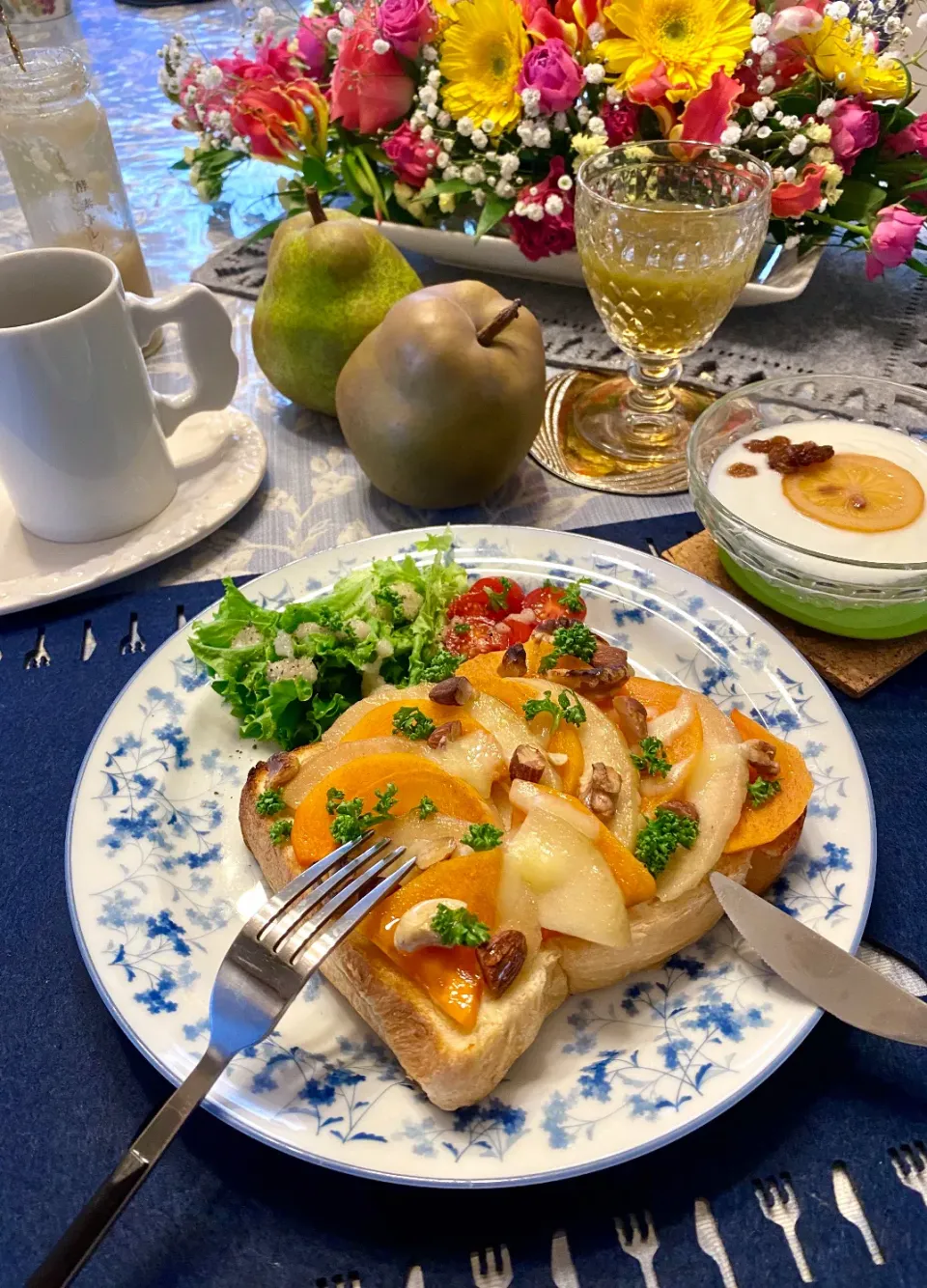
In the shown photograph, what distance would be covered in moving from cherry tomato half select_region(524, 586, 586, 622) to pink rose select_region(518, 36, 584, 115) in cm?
149

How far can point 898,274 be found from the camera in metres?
2.94

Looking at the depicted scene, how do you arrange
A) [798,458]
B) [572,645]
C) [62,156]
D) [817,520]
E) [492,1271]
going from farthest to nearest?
[62,156]
[798,458]
[817,520]
[572,645]
[492,1271]

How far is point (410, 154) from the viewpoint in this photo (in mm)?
2672

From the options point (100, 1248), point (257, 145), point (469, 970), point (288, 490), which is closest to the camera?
point (100, 1248)

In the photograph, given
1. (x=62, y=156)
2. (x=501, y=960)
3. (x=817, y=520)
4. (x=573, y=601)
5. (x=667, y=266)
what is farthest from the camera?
(x=62, y=156)

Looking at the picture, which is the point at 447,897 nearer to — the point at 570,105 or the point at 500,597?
the point at 500,597

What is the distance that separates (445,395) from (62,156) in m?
1.32

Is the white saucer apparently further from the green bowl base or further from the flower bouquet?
the green bowl base

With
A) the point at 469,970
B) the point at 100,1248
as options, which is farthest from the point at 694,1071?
the point at 100,1248

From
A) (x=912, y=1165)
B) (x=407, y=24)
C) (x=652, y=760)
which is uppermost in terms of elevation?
(x=407, y=24)

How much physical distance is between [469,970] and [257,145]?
8.66ft

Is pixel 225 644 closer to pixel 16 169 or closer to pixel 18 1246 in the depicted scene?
pixel 18 1246

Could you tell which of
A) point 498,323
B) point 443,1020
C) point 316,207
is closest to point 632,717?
point 443,1020

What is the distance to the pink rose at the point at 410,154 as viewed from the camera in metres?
2.65
